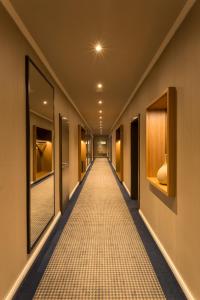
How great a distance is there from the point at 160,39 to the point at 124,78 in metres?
1.38

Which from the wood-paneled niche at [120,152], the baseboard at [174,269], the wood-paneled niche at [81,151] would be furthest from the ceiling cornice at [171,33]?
the wood-paneled niche at [81,151]

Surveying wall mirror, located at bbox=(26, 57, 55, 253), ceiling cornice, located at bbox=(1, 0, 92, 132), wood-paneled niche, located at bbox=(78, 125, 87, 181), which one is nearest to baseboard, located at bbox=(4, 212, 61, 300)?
wall mirror, located at bbox=(26, 57, 55, 253)

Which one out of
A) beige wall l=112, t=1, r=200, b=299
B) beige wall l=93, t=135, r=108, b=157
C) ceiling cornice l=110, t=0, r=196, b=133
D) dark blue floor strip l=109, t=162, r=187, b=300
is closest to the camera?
beige wall l=112, t=1, r=200, b=299

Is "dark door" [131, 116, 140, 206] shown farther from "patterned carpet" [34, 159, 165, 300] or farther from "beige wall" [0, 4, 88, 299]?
"beige wall" [0, 4, 88, 299]

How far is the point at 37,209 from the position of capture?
104 inches

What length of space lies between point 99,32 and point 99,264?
2733 millimetres

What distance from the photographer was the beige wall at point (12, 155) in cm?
171

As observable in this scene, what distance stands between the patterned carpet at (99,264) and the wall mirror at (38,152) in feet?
1.43

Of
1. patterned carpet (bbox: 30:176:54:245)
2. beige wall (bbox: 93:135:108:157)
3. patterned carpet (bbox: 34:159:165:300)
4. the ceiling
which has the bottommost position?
patterned carpet (bbox: 34:159:165:300)

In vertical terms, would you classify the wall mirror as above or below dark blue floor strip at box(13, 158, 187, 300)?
above

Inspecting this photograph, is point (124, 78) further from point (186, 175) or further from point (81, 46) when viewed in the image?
point (186, 175)

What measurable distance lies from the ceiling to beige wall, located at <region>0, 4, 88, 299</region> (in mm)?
340

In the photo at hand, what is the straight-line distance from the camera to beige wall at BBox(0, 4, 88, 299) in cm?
171

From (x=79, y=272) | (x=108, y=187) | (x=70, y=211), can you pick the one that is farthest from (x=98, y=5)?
(x=108, y=187)
